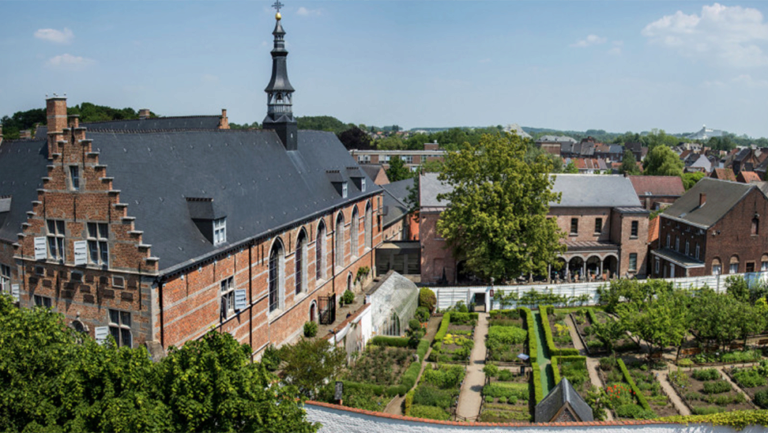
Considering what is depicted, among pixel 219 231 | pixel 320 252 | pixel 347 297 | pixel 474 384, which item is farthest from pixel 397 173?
pixel 219 231

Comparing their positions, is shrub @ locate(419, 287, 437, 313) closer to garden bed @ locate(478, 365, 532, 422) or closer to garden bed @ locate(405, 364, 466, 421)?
garden bed @ locate(405, 364, 466, 421)

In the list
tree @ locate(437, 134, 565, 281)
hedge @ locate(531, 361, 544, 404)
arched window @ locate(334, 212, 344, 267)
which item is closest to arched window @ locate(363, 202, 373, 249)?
arched window @ locate(334, 212, 344, 267)

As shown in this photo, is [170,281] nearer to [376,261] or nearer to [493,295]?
[493,295]

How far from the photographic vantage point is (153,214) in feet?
77.5

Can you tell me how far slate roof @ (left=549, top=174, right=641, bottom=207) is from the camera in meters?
50.9

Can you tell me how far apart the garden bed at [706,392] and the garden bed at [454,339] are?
32.7 feet

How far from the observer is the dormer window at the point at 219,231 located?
25016 millimetres

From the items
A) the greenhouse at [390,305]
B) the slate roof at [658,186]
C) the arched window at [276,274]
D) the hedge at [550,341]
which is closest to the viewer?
the arched window at [276,274]

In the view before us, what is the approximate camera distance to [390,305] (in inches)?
1404

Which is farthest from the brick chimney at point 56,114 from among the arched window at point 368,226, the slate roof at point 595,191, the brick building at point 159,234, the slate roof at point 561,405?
the slate roof at point 595,191

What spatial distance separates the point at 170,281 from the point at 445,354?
52.0 feet

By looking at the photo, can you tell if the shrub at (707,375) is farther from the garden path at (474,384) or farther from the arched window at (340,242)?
the arched window at (340,242)

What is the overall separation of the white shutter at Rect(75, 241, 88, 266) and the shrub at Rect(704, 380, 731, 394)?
85.8ft

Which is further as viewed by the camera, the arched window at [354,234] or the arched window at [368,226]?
the arched window at [368,226]
